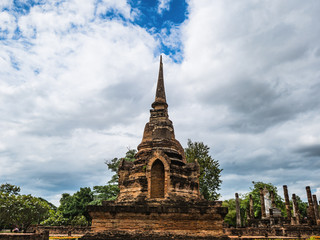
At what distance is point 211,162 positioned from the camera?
101ft

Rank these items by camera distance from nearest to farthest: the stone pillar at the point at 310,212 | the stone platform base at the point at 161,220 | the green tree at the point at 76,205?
the stone platform base at the point at 161,220, the stone pillar at the point at 310,212, the green tree at the point at 76,205

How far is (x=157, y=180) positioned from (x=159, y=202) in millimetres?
1284

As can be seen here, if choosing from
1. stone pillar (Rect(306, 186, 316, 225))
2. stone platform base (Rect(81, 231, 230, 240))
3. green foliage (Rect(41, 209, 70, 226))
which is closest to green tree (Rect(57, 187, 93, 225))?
green foliage (Rect(41, 209, 70, 226))

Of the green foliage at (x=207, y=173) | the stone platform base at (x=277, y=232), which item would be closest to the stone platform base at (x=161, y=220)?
the stone platform base at (x=277, y=232)

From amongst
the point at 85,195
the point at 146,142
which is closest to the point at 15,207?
the point at 85,195

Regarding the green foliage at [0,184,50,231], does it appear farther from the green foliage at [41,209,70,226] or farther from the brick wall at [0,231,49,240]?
the brick wall at [0,231,49,240]

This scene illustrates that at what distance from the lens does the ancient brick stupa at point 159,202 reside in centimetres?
1096

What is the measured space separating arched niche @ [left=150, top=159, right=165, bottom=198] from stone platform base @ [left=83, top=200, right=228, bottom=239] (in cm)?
129

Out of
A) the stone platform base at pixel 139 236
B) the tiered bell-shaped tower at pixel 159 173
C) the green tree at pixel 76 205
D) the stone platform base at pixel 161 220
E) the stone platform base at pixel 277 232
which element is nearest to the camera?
the stone platform base at pixel 139 236

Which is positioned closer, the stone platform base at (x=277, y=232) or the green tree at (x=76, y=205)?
the stone platform base at (x=277, y=232)

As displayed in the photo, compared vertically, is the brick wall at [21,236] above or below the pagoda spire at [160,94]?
below

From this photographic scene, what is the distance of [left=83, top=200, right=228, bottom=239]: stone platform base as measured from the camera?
430 inches

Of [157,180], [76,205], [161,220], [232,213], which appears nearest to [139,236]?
[161,220]

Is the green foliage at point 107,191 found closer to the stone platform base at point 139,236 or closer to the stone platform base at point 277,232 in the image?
the stone platform base at point 277,232
